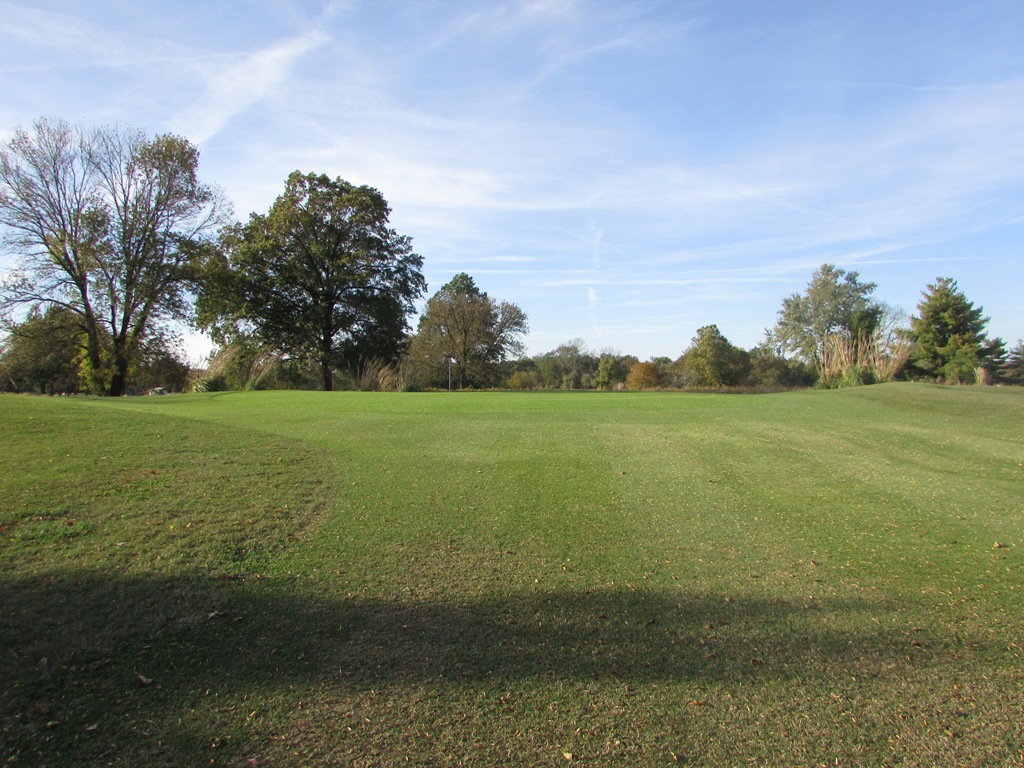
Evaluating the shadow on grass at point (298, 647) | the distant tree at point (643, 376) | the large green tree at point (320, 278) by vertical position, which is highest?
the large green tree at point (320, 278)

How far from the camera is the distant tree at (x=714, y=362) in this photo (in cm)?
4862

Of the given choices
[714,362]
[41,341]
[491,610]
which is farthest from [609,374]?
[491,610]

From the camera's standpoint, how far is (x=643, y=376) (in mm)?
57312

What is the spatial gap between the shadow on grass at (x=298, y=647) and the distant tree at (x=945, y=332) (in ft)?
135

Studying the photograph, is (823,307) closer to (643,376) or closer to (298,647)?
(643,376)

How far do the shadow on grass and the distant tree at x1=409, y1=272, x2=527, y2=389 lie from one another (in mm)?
47285

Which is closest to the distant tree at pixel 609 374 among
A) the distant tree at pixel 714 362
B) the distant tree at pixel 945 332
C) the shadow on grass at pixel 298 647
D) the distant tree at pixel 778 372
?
the distant tree at pixel 714 362

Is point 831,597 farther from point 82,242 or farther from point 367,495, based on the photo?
point 82,242

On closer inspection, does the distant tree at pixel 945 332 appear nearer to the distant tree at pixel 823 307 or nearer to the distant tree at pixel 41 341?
the distant tree at pixel 823 307

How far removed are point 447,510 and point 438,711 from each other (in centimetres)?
344

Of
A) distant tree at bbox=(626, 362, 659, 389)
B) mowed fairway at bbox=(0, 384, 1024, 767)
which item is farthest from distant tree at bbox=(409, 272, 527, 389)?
mowed fairway at bbox=(0, 384, 1024, 767)

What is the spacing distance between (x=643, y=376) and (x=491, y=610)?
5481cm

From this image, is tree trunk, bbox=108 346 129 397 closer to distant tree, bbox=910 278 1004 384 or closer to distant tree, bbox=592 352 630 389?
distant tree, bbox=592 352 630 389

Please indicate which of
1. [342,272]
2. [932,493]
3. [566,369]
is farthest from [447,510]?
[566,369]
